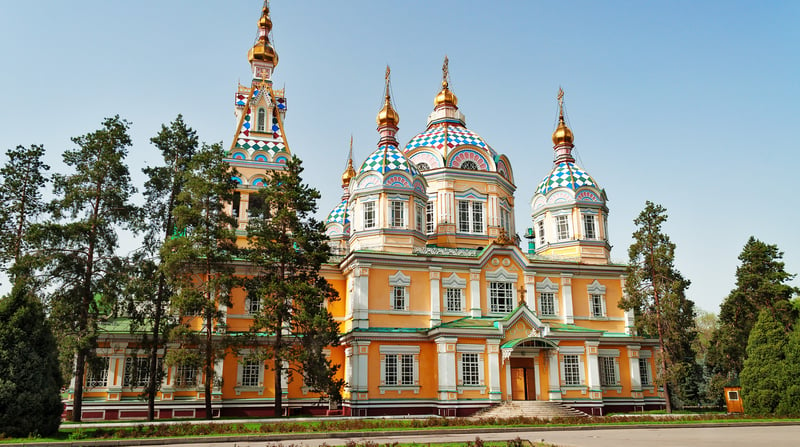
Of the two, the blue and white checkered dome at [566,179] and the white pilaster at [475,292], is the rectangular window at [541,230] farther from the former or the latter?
the white pilaster at [475,292]

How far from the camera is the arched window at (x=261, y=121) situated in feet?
101

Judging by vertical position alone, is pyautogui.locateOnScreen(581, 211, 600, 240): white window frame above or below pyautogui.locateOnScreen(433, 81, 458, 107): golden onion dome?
below

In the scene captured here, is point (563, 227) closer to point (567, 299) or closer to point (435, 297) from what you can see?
point (567, 299)

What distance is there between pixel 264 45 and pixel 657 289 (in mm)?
24408

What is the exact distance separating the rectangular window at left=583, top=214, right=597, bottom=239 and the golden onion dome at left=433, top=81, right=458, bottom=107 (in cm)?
1045

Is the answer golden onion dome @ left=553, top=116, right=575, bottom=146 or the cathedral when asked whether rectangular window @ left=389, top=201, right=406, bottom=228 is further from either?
golden onion dome @ left=553, top=116, right=575, bottom=146

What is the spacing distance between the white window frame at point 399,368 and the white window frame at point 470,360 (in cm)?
198

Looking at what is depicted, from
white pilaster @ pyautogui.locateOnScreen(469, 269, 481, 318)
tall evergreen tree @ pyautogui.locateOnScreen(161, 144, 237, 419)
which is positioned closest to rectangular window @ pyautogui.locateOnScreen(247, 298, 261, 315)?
tall evergreen tree @ pyautogui.locateOnScreen(161, 144, 237, 419)

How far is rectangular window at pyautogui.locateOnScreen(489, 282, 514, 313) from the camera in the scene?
94.6 ft

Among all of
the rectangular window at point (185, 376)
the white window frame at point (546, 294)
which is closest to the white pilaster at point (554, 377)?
the white window frame at point (546, 294)

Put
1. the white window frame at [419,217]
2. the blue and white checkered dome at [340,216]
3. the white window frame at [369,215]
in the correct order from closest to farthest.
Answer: the white window frame at [369,215]
the white window frame at [419,217]
the blue and white checkered dome at [340,216]

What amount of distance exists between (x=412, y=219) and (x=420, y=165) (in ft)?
15.5

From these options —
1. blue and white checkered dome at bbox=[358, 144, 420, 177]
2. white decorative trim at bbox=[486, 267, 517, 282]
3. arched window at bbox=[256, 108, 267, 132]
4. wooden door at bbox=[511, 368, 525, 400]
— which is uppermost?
arched window at bbox=[256, 108, 267, 132]

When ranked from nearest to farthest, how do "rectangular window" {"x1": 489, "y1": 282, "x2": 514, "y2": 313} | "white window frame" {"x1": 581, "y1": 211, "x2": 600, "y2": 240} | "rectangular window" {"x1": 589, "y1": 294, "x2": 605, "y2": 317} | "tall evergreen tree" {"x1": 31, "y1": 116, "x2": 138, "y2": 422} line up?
"tall evergreen tree" {"x1": 31, "y1": 116, "x2": 138, "y2": 422} → "rectangular window" {"x1": 489, "y1": 282, "x2": 514, "y2": 313} → "rectangular window" {"x1": 589, "y1": 294, "x2": 605, "y2": 317} → "white window frame" {"x1": 581, "y1": 211, "x2": 600, "y2": 240}
